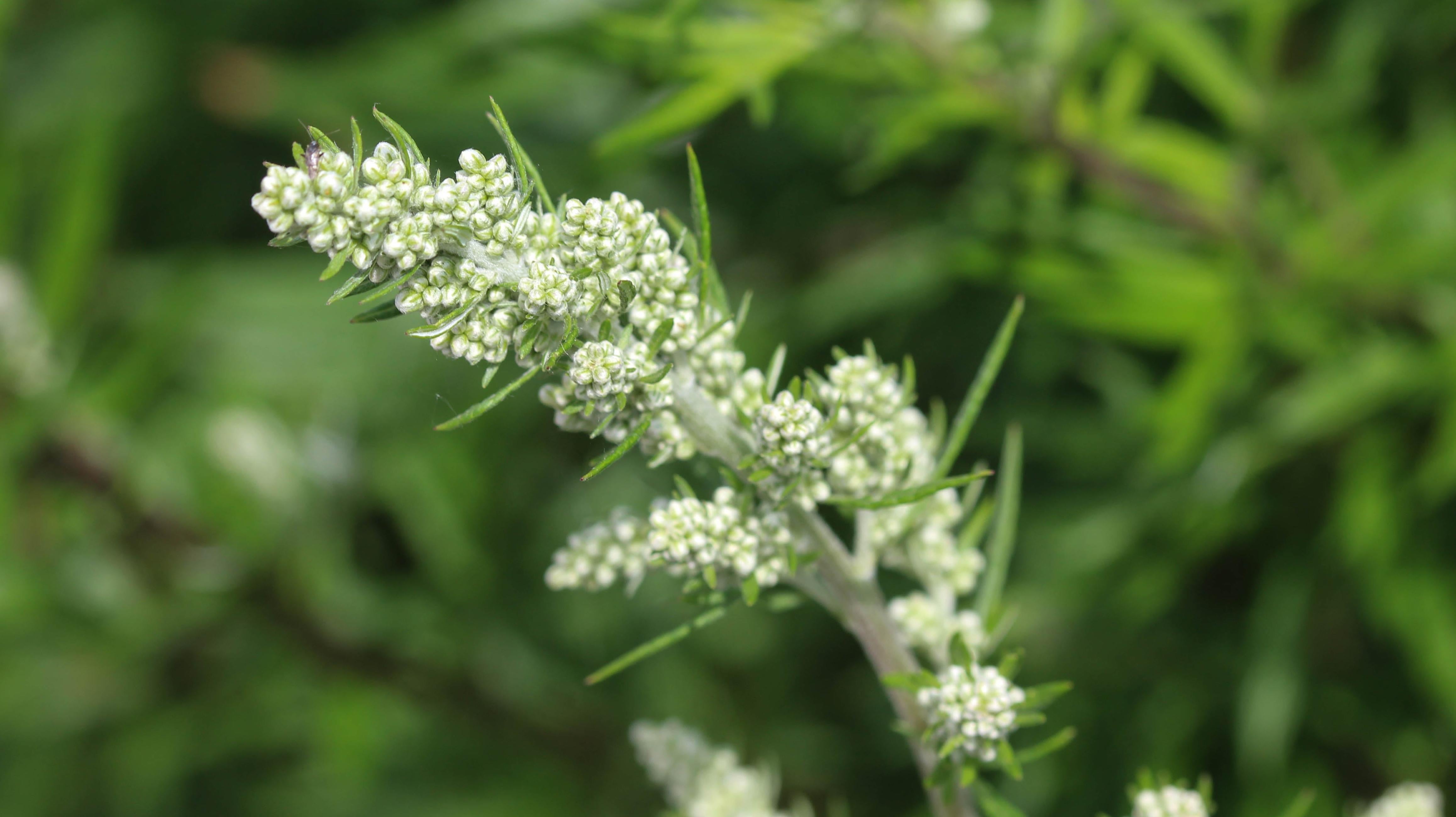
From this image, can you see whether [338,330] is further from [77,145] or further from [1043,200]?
[1043,200]

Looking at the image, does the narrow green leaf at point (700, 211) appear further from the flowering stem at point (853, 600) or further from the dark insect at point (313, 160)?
the dark insect at point (313, 160)

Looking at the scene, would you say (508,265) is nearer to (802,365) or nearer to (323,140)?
(323,140)

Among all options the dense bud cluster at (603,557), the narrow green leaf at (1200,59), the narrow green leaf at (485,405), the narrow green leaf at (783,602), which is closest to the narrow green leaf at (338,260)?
the narrow green leaf at (485,405)

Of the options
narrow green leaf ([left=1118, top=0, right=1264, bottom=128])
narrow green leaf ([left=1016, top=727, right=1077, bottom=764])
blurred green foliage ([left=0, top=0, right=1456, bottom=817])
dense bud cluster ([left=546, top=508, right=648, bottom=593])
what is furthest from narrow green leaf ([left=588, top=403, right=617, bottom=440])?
narrow green leaf ([left=1118, top=0, right=1264, bottom=128])

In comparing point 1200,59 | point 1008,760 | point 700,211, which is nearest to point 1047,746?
point 1008,760

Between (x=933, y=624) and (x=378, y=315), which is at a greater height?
(x=378, y=315)
